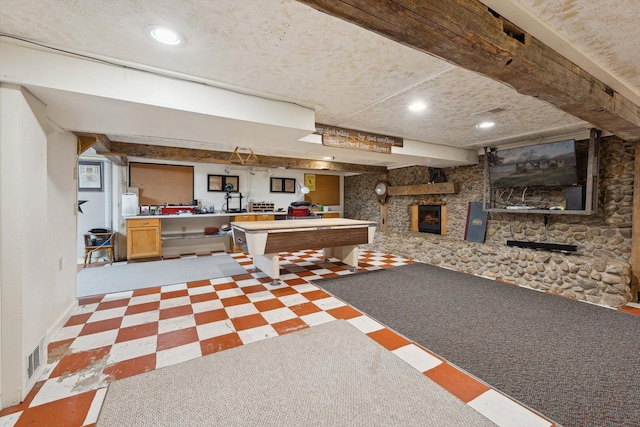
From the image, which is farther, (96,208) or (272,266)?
(96,208)

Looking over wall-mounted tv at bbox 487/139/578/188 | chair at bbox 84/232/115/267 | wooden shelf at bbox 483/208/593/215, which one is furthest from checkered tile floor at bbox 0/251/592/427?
wall-mounted tv at bbox 487/139/578/188

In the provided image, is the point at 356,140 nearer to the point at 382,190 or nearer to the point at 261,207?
the point at 382,190

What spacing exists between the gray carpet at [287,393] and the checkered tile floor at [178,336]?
130 millimetres

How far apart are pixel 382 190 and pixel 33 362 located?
704cm

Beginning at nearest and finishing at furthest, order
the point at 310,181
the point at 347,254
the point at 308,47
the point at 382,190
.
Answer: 1. the point at 308,47
2. the point at 347,254
3. the point at 382,190
4. the point at 310,181

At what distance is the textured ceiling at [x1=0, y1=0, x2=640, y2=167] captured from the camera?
55.7 inches

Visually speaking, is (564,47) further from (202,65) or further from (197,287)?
(197,287)

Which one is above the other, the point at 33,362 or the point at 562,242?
the point at 562,242

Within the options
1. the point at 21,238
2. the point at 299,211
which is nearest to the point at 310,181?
the point at 299,211

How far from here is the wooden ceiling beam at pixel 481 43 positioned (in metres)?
1.09

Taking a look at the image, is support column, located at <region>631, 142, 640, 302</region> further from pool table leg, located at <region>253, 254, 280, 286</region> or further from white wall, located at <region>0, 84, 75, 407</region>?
white wall, located at <region>0, 84, 75, 407</region>

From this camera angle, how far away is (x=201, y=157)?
16.9 ft

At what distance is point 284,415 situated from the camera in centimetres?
150

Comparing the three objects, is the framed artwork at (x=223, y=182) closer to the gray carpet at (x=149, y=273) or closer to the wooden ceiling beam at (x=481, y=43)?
the gray carpet at (x=149, y=273)
